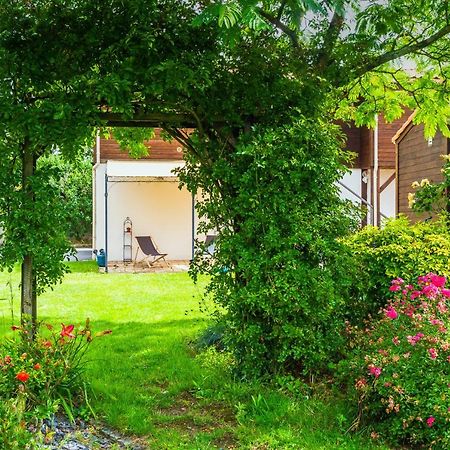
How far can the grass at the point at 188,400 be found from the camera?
163 inches

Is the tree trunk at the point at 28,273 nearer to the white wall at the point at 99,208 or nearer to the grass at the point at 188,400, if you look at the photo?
the grass at the point at 188,400

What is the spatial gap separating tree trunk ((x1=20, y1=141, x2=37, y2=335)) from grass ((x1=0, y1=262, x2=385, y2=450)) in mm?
278

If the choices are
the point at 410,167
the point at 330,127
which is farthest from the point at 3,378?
the point at 410,167

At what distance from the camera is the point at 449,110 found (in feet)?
24.5

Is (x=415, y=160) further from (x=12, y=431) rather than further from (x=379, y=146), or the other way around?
(x=12, y=431)

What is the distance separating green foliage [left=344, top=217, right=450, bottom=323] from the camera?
5.43 m

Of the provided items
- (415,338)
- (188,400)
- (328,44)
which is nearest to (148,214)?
(328,44)

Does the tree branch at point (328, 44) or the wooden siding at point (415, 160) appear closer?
the tree branch at point (328, 44)

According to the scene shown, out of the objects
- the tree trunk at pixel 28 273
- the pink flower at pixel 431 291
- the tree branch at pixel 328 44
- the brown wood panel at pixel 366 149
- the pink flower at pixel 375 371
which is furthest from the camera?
the brown wood panel at pixel 366 149

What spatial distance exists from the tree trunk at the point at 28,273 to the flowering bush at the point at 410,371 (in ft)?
9.39

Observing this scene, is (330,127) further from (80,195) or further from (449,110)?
(80,195)

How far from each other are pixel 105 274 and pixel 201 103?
10206 mm

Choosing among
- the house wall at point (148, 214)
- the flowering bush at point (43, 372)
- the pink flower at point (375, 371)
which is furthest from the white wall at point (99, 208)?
the pink flower at point (375, 371)

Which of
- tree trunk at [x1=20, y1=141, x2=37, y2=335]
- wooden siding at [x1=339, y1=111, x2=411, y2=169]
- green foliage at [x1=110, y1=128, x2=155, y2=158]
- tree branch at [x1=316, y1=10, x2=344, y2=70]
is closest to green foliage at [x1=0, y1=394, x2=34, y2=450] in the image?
tree trunk at [x1=20, y1=141, x2=37, y2=335]
